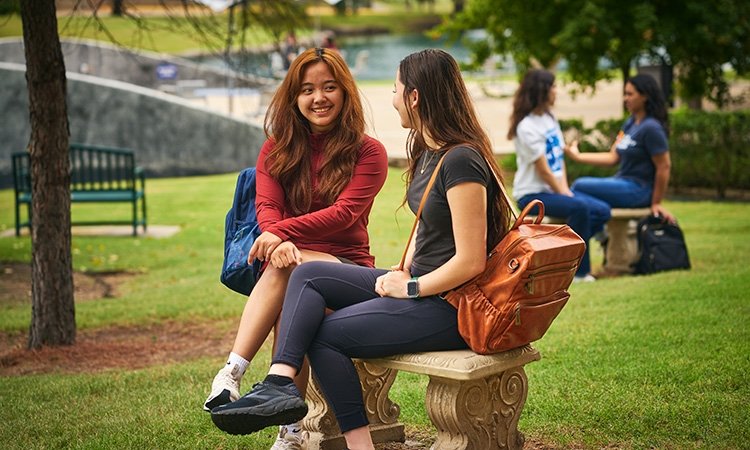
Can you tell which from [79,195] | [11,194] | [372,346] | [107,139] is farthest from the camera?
[107,139]

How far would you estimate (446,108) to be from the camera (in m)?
3.82

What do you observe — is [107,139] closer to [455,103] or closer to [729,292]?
[729,292]

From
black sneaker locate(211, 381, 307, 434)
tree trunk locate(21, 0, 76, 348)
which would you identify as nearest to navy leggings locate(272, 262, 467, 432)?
black sneaker locate(211, 381, 307, 434)

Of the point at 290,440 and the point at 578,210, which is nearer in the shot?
the point at 290,440

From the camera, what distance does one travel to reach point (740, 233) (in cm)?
1110

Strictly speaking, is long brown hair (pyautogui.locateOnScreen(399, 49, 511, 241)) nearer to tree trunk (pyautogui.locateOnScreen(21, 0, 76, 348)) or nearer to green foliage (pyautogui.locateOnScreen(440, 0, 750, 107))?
tree trunk (pyautogui.locateOnScreen(21, 0, 76, 348))

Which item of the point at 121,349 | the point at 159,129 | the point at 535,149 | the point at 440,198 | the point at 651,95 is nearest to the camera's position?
the point at 440,198

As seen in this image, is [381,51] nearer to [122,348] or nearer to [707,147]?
[707,147]

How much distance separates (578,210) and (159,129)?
12593 mm

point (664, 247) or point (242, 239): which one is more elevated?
point (242, 239)

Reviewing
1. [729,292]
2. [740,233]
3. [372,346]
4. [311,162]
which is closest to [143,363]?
[311,162]

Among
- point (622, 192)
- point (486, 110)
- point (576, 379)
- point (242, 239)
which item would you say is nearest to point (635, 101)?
point (622, 192)

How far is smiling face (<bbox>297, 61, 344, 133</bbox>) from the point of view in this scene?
4477 mm

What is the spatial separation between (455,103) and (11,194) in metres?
14.9
